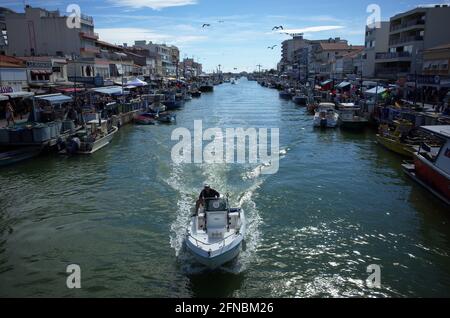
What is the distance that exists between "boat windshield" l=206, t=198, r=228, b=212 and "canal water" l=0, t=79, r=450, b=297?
1.95 meters

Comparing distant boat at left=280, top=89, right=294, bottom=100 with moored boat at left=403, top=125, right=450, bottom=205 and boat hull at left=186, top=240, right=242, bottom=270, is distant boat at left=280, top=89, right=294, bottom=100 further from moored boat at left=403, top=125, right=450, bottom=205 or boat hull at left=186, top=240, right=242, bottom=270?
boat hull at left=186, top=240, right=242, bottom=270

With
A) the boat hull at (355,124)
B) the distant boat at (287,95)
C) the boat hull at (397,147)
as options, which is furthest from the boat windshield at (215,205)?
the distant boat at (287,95)

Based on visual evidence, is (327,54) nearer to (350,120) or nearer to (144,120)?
(350,120)

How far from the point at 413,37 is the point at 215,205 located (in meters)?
57.2

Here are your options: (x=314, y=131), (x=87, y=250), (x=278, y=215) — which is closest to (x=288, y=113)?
(x=314, y=131)

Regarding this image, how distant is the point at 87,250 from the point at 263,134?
28.8 metres

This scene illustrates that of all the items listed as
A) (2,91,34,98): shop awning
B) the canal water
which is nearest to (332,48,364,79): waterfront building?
the canal water

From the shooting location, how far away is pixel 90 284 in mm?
12930

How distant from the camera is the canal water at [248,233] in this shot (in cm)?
1298

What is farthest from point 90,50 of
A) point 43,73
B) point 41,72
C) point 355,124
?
point 355,124

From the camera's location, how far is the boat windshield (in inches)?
580

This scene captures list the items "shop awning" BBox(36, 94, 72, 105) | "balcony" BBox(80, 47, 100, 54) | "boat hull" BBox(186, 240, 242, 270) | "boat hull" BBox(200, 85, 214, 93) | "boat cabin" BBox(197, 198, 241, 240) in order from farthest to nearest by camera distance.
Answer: "boat hull" BBox(200, 85, 214, 93)
"balcony" BBox(80, 47, 100, 54)
"shop awning" BBox(36, 94, 72, 105)
"boat cabin" BBox(197, 198, 241, 240)
"boat hull" BBox(186, 240, 242, 270)
